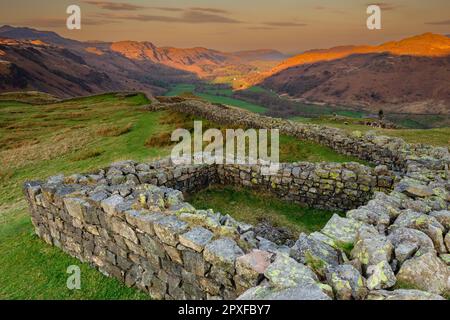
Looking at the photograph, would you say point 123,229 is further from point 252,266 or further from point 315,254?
point 315,254

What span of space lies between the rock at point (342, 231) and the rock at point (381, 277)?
133 cm

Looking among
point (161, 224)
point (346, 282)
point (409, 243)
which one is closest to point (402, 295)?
point (346, 282)

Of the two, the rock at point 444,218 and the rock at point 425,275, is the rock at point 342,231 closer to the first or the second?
the rock at point 425,275

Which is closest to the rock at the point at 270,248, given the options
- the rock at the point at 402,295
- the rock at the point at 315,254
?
the rock at the point at 315,254

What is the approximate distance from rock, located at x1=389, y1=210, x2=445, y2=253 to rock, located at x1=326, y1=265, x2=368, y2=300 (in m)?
2.34

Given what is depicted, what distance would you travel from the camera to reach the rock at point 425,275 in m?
4.89

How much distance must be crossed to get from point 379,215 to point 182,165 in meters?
9.02

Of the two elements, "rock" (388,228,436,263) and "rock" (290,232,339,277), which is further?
"rock" (388,228,436,263)

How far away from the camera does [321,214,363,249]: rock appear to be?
261 inches

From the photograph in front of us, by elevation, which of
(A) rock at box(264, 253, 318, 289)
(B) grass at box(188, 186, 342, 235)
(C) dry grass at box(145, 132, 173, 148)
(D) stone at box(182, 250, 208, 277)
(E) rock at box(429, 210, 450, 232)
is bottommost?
(B) grass at box(188, 186, 342, 235)

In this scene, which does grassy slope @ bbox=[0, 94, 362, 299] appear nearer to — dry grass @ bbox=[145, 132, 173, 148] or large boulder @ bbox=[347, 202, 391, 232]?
dry grass @ bbox=[145, 132, 173, 148]

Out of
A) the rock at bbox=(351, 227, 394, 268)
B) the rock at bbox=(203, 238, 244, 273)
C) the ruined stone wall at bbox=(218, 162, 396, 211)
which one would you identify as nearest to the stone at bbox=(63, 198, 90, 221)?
the rock at bbox=(203, 238, 244, 273)

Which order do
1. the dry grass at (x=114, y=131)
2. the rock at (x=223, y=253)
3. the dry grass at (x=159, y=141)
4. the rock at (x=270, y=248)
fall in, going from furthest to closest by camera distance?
the dry grass at (x=114, y=131)
the dry grass at (x=159, y=141)
the rock at (x=270, y=248)
the rock at (x=223, y=253)
